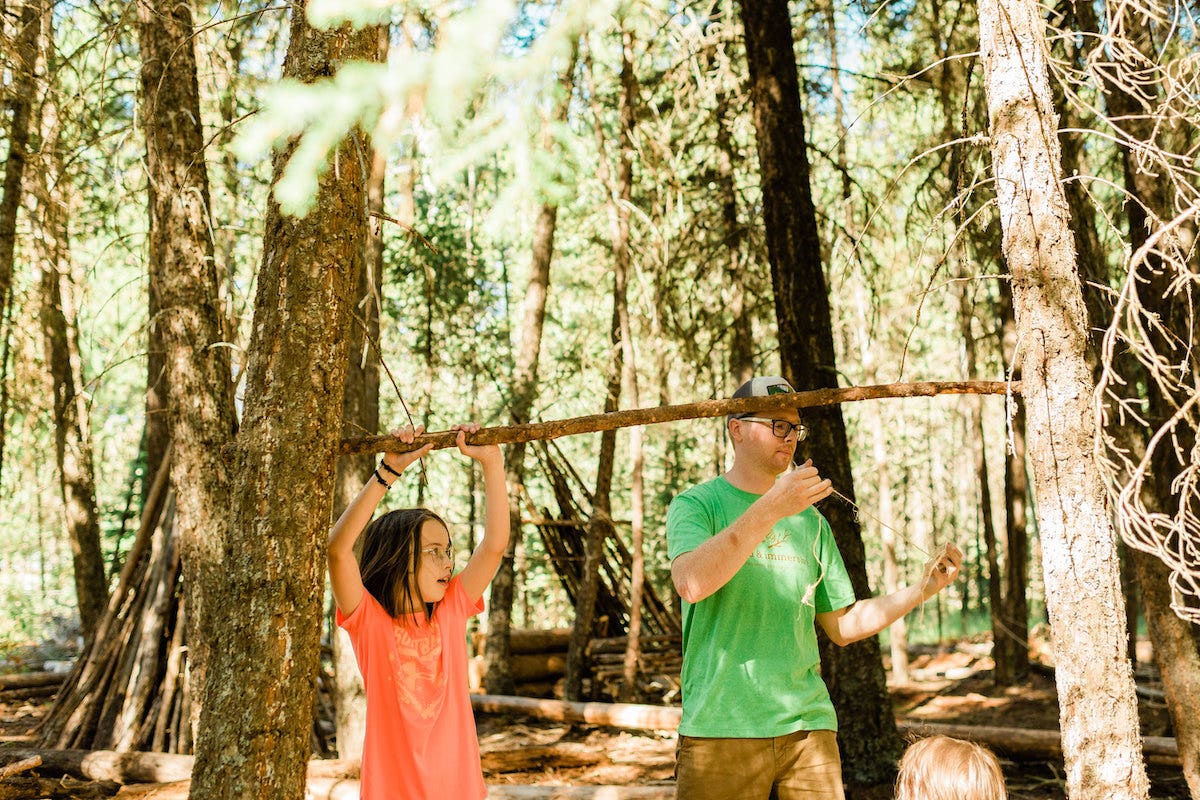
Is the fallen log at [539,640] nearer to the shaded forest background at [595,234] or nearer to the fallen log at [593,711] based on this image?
the fallen log at [593,711]

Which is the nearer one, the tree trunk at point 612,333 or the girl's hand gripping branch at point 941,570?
the girl's hand gripping branch at point 941,570

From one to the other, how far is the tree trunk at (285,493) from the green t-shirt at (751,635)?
107cm

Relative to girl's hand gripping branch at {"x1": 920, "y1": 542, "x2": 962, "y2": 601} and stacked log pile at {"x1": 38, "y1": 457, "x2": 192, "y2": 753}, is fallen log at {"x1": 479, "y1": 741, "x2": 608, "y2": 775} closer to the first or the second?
stacked log pile at {"x1": 38, "y1": 457, "x2": 192, "y2": 753}

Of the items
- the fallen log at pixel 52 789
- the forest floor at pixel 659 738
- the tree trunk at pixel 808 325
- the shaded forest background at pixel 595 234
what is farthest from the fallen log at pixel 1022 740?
the fallen log at pixel 52 789

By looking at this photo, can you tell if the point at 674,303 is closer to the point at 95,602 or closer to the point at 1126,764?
the point at 95,602

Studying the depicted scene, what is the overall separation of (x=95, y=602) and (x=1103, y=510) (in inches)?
443

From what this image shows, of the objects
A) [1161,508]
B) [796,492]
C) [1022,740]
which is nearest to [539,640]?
[1022,740]

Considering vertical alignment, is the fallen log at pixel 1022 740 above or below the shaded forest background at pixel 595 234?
below

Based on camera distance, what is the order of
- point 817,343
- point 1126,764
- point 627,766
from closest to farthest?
point 1126,764 → point 817,343 → point 627,766

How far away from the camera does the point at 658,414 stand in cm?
304

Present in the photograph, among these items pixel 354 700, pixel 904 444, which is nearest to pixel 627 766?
pixel 354 700

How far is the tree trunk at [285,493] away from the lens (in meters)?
2.66

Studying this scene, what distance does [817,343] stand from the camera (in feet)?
21.4

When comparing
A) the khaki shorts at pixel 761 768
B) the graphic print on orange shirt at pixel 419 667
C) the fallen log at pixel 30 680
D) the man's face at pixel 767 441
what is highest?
the man's face at pixel 767 441
